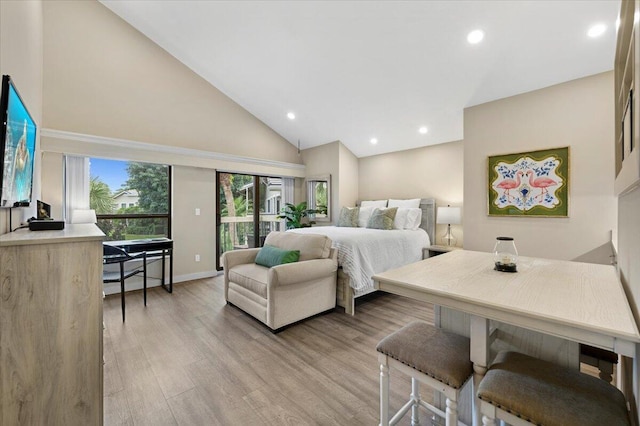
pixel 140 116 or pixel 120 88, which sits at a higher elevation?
pixel 120 88

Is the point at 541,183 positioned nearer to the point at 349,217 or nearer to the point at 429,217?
the point at 429,217

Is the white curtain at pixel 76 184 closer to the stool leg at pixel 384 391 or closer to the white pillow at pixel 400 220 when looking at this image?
the stool leg at pixel 384 391

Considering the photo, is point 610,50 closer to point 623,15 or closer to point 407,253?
point 623,15

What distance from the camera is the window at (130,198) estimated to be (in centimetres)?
387

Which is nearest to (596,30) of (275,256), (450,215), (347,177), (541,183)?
(541,183)

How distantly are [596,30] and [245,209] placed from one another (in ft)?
17.3

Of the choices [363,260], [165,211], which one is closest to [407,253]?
[363,260]

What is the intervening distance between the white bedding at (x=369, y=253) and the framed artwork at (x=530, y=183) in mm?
1174

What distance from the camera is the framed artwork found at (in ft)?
9.89

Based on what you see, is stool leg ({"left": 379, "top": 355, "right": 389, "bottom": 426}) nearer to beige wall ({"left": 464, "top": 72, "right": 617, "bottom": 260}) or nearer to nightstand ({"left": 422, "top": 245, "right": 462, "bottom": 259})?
beige wall ({"left": 464, "top": 72, "right": 617, "bottom": 260})

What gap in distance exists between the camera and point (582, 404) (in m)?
0.84

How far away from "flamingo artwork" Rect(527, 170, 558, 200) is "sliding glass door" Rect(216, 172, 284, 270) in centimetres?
441

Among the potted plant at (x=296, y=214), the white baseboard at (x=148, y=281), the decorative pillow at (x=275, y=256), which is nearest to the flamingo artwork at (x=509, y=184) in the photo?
the decorative pillow at (x=275, y=256)

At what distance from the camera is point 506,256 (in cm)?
136
